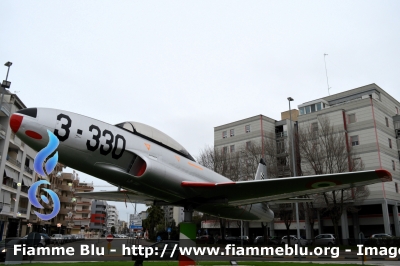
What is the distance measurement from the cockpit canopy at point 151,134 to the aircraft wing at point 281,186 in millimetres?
1278

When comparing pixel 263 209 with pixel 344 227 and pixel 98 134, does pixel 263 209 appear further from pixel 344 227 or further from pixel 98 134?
pixel 344 227

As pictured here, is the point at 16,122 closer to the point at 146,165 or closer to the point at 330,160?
the point at 146,165

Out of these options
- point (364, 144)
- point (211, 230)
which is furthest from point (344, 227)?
point (211, 230)

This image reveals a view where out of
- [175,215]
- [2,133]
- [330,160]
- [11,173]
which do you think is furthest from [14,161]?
[175,215]

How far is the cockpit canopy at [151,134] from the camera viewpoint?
30.5ft

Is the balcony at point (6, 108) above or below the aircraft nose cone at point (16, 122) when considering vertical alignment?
above

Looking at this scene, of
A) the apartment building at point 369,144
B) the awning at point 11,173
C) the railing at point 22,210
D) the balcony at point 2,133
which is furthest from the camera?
the railing at point 22,210

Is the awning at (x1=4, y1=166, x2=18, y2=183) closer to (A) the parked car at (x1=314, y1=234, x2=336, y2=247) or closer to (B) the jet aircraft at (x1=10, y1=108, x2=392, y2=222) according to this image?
(B) the jet aircraft at (x1=10, y1=108, x2=392, y2=222)

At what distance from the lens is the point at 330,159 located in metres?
33.7

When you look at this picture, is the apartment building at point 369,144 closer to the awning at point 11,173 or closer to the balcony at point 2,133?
the awning at point 11,173

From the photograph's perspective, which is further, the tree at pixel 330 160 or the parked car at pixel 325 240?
the parked car at pixel 325 240

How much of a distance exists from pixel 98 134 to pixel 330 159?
30.7 metres

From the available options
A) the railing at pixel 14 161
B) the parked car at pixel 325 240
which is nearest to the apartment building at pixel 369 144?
the parked car at pixel 325 240

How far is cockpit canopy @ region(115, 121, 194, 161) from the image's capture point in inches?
366
